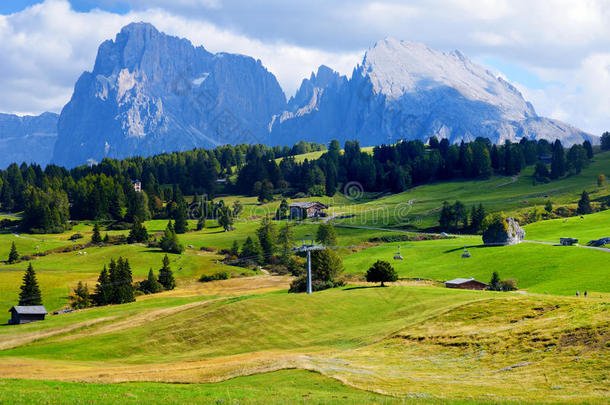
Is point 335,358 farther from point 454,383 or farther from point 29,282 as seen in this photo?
point 29,282

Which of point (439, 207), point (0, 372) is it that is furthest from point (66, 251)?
point (439, 207)

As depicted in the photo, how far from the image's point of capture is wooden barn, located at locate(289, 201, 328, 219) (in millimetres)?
184375

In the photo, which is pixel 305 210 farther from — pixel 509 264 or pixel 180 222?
pixel 509 264

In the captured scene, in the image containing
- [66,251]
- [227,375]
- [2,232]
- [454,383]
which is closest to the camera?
[454,383]

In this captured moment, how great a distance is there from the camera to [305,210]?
185125 millimetres

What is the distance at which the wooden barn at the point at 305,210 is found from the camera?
184 m

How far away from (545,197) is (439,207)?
107ft

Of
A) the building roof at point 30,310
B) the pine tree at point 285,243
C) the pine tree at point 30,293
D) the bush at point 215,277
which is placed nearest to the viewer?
the building roof at point 30,310

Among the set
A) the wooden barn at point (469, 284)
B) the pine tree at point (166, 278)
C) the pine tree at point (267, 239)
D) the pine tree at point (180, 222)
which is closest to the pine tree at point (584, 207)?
the wooden barn at point (469, 284)

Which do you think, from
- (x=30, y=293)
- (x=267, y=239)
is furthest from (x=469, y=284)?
(x=30, y=293)

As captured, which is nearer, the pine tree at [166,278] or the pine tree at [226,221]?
the pine tree at [166,278]

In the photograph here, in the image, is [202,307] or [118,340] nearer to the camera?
[118,340]

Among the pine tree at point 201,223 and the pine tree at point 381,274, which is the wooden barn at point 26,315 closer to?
the pine tree at point 381,274

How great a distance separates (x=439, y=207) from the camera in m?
178
